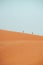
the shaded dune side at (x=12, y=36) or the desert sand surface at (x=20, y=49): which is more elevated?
the shaded dune side at (x=12, y=36)

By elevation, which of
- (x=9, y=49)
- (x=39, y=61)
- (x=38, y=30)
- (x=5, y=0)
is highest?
(x=5, y=0)

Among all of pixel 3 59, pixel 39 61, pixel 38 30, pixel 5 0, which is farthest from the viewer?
pixel 38 30

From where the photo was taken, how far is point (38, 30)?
2447 mm

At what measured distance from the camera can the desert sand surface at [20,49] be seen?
60 cm

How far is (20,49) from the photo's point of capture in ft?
2.07

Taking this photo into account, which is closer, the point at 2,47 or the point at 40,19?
the point at 2,47

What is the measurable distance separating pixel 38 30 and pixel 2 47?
1.95 metres

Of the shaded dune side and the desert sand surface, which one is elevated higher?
the shaded dune side

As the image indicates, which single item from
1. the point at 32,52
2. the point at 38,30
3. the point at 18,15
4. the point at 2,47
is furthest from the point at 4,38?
the point at 38,30

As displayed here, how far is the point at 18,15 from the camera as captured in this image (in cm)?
232

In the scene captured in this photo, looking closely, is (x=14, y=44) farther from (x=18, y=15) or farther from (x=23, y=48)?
(x=18, y=15)

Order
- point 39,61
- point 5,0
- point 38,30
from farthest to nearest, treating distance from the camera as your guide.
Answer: point 38,30
point 5,0
point 39,61

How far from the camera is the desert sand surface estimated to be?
1.96 ft

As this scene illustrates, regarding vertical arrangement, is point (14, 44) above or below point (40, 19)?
below
